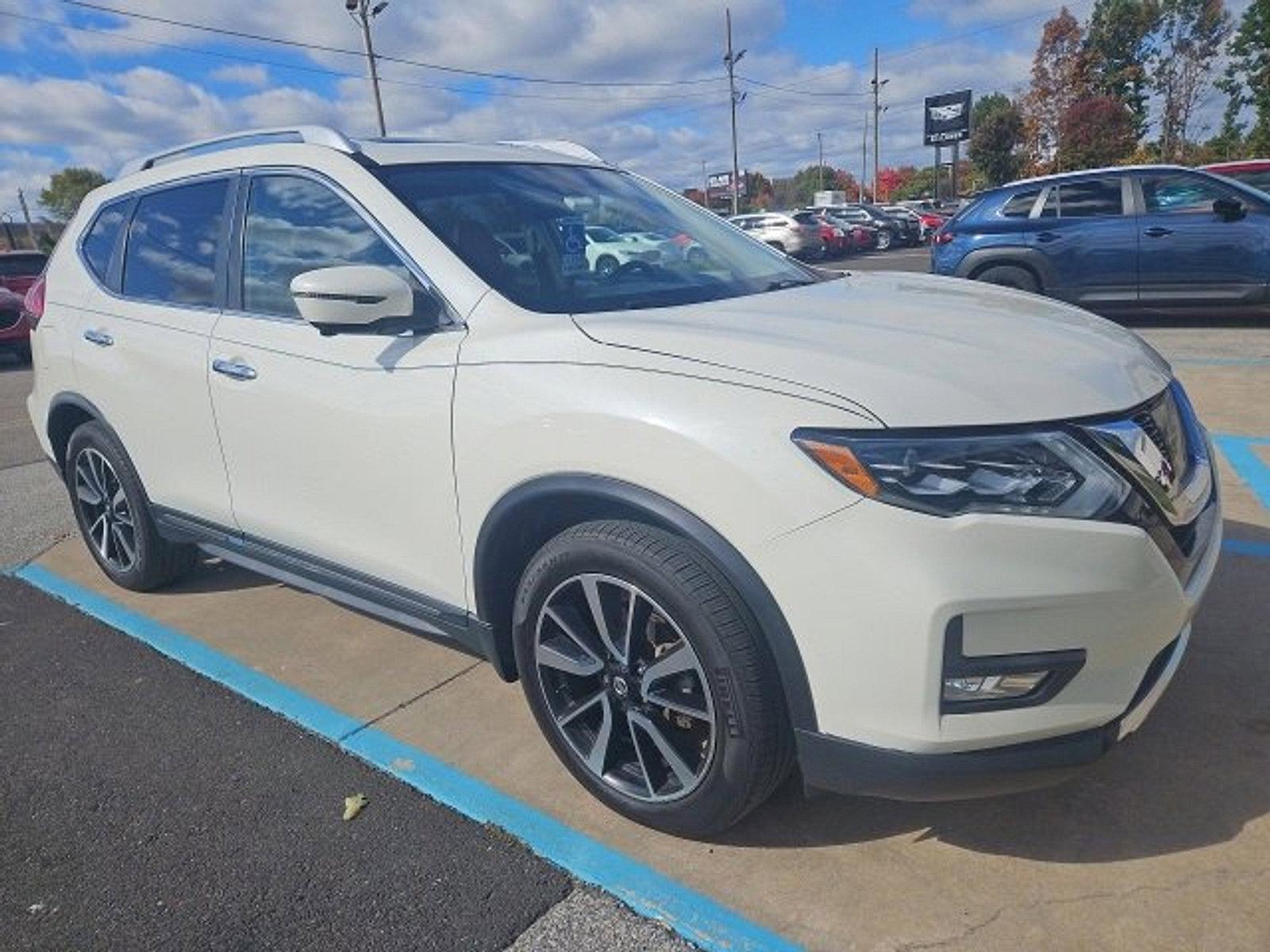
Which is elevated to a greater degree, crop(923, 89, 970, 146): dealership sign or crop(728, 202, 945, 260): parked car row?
crop(923, 89, 970, 146): dealership sign

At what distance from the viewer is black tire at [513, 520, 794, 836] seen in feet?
6.88

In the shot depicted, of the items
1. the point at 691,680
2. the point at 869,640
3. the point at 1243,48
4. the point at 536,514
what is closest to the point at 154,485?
the point at 536,514

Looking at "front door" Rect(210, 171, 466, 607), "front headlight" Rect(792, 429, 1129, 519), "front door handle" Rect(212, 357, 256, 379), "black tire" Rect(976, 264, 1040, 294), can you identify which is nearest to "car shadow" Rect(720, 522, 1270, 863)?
"front headlight" Rect(792, 429, 1129, 519)

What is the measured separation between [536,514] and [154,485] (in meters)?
2.19

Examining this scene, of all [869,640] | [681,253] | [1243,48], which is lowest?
[869,640]

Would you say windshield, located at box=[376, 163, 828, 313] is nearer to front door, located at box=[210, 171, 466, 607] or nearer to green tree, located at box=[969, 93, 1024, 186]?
front door, located at box=[210, 171, 466, 607]

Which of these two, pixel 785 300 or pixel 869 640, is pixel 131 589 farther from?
pixel 869 640

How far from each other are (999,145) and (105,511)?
2170 inches

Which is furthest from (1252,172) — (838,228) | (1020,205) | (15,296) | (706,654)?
(15,296)

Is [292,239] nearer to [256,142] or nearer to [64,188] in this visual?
[256,142]

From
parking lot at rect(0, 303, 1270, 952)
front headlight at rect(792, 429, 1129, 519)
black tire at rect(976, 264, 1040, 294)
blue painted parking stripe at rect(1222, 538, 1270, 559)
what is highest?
front headlight at rect(792, 429, 1129, 519)

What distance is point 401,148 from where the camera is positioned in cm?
315

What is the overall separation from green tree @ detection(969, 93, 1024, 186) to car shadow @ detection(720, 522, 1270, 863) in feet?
174

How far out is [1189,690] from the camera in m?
2.92
